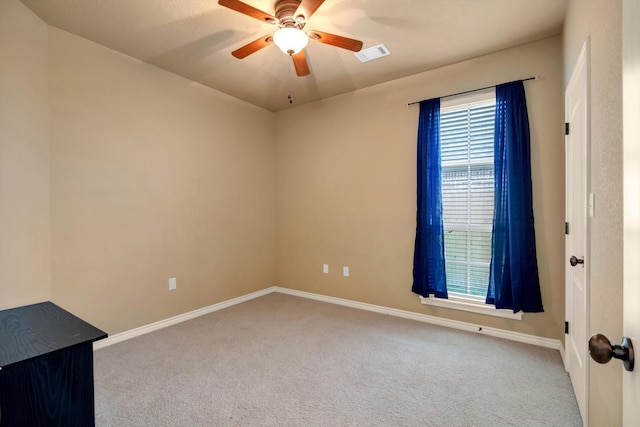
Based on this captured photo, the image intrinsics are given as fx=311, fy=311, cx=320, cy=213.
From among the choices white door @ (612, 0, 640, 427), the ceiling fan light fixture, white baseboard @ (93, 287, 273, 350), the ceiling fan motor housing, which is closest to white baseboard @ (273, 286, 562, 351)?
white baseboard @ (93, 287, 273, 350)

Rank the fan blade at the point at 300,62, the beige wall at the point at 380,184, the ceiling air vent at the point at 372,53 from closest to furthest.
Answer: the fan blade at the point at 300,62 → the beige wall at the point at 380,184 → the ceiling air vent at the point at 372,53

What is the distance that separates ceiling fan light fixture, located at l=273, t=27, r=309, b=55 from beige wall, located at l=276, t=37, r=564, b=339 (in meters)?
1.70

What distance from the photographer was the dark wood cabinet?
112 centimetres

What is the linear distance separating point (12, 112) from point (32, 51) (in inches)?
21.0

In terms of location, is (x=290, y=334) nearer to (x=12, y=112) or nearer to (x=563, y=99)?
(x=12, y=112)

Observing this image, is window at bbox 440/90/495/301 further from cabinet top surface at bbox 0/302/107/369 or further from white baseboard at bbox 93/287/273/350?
cabinet top surface at bbox 0/302/107/369

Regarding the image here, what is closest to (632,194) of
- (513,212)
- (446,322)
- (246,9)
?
(246,9)

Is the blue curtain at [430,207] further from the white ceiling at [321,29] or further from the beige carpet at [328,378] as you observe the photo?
the white ceiling at [321,29]

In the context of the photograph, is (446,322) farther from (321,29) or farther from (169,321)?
(321,29)

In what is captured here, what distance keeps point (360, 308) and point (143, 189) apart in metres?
2.77

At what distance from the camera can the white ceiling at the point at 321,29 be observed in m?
2.27

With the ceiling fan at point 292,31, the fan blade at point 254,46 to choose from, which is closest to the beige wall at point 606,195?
the ceiling fan at point 292,31

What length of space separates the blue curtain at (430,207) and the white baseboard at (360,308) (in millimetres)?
311

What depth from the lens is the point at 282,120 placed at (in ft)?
15.0
